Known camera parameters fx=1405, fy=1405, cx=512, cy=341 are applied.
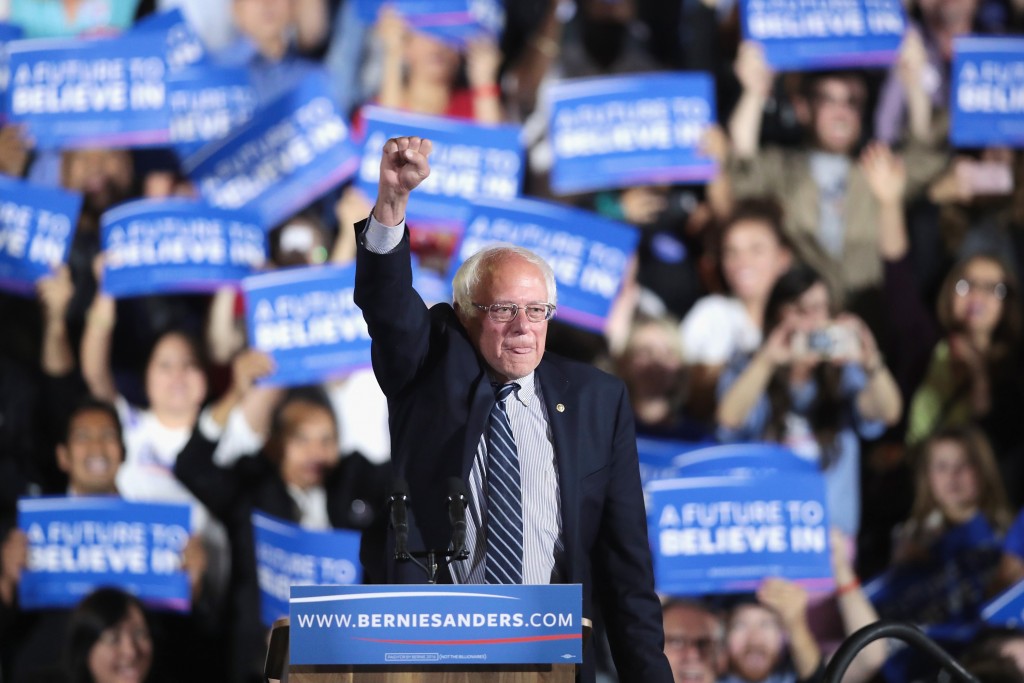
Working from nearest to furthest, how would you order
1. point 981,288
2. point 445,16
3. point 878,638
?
point 878,638 → point 981,288 → point 445,16

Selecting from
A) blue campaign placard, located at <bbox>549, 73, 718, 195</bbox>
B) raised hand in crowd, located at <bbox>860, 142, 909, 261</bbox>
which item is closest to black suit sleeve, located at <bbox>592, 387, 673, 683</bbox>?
blue campaign placard, located at <bbox>549, 73, 718, 195</bbox>

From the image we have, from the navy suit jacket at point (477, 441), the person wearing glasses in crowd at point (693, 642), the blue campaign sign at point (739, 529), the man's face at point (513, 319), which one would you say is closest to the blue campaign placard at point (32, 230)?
the blue campaign sign at point (739, 529)

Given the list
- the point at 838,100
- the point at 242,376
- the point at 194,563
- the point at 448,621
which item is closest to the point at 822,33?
the point at 838,100

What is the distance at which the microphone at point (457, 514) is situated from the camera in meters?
2.15

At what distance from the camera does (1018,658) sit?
441 centimetres

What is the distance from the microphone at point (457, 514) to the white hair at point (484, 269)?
360mm

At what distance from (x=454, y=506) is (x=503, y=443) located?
240 millimetres

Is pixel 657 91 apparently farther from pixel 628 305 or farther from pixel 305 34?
pixel 305 34

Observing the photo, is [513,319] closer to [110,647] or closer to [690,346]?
[690,346]

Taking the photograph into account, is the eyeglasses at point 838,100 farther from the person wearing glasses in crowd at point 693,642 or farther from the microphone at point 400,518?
the microphone at point 400,518

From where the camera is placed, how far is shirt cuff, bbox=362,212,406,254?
228 centimetres

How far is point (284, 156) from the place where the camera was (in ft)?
18.3

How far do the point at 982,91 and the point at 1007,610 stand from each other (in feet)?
6.91

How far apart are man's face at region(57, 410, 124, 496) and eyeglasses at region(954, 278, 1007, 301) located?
320 centimetres
